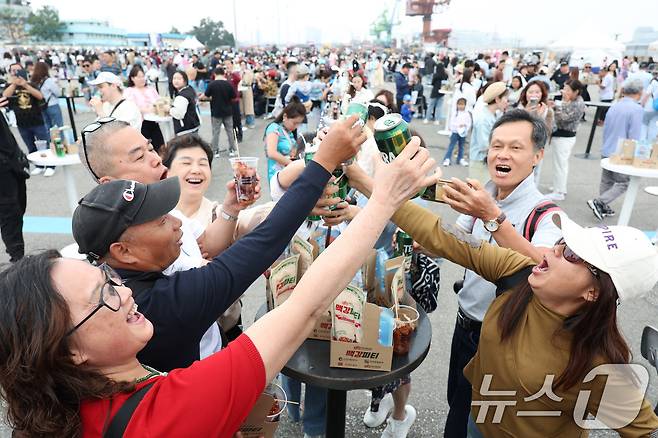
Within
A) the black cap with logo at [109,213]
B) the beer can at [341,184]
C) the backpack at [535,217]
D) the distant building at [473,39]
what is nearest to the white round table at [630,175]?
the backpack at [535,217]

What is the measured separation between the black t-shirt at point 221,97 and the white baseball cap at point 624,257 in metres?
8.42

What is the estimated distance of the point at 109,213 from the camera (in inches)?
49.6

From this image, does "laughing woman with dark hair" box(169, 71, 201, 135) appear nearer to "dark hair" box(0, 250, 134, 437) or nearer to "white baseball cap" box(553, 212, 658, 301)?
"dark hair" box(0, 250, 134, 437)

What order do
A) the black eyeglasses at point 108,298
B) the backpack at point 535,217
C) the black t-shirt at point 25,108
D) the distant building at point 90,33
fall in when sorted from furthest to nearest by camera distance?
the distant building at point 90,33
the black t-shirt at point 25,108
the backpack at point 535,217
the black eyeglasses at point 108,298

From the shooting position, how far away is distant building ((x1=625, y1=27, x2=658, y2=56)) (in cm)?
3534

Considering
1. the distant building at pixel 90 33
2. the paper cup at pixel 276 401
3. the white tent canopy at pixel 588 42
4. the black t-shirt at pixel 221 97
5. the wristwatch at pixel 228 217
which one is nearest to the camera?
the paper cup at pixel 276 401

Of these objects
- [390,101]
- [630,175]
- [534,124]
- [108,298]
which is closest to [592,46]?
[630,175]

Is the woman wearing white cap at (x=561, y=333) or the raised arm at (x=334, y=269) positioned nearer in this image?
the raised arm at (x=334, y=269)

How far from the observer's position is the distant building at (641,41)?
35.3m

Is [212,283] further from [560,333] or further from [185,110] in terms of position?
[185,110]

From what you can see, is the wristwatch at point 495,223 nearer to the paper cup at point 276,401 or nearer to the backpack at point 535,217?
the backpack at point 535,217

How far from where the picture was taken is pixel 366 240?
1060mm

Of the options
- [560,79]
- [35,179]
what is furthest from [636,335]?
[560,79]

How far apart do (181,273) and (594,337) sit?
4.65ft
